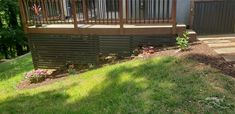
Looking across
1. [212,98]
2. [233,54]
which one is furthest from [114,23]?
[212,98]

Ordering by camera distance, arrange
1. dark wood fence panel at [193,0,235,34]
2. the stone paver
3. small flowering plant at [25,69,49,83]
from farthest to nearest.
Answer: dark wood fence panel at [193,0,235,34] < small flowering plant at [25,69,49,83] < the stone paver

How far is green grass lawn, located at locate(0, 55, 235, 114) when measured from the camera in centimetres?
385

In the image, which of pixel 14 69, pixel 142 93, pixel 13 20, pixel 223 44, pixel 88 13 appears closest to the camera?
pixel 142 93

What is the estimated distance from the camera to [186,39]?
21.7 feet

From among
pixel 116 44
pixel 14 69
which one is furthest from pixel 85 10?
pixel 14 69

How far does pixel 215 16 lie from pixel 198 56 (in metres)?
Answer: 2.55

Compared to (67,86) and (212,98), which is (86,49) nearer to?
(67,86)

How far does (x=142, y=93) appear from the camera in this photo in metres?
4.32

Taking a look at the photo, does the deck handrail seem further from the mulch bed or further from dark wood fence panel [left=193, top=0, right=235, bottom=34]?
the mulch bed

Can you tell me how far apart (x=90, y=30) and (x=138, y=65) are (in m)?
2.00

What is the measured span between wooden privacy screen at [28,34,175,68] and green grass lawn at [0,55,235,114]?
1.48m

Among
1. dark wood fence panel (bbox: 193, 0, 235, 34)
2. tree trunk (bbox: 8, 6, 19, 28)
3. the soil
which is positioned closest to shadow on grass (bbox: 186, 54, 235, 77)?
the soil

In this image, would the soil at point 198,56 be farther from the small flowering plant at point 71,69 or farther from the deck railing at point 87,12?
the deck railing at point 87,12

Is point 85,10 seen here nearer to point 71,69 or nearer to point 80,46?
point 80,46
